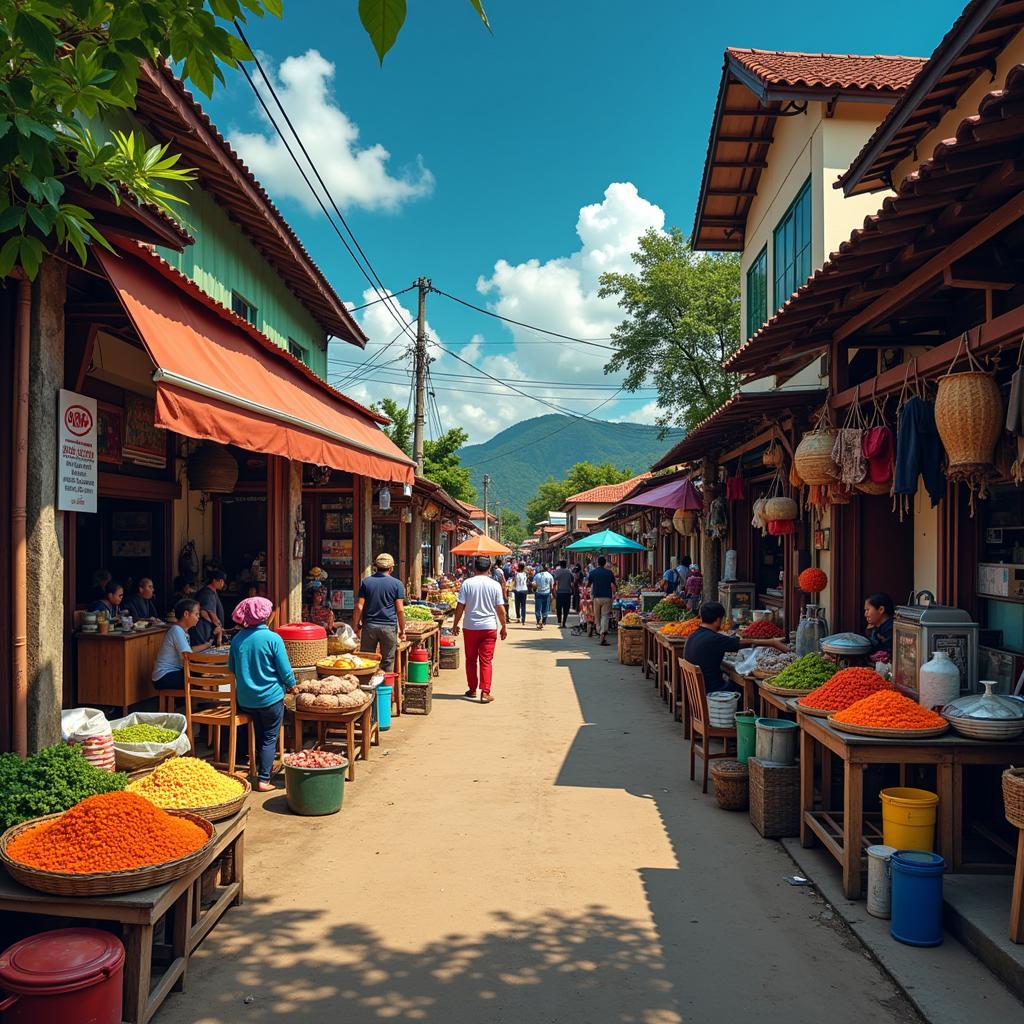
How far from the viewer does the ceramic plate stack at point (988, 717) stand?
15.9 ft

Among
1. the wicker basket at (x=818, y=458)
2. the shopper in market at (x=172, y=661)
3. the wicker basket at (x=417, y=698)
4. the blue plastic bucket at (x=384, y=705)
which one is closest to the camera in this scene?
the wicker basket at (x=818, y=458)

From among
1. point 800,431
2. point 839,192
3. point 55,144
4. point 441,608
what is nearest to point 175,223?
point 55,144

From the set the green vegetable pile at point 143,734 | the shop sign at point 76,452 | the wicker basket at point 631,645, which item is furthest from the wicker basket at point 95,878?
the wicker basket at point 631,645

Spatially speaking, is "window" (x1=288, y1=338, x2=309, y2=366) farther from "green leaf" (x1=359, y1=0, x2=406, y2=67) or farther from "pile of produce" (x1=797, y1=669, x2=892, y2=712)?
"green leaf" (x1=359, y1=0, x2=406, y2=67)

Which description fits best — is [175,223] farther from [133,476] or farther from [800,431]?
[800,431]

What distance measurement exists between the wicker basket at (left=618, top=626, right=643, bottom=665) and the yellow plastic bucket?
36.7ft

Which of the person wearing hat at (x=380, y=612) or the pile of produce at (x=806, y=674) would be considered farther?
the person wearing hat at (x=380, y=612)

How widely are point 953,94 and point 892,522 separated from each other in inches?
162

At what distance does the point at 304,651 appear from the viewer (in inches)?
350

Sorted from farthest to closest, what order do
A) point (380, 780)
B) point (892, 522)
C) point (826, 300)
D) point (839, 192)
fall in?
point (839, 192) < point (892, 522) < point (380, 780) < point (826, 300)

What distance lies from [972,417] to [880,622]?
2.88 m

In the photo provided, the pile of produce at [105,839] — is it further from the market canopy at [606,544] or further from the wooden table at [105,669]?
the market canopy at [606,544]

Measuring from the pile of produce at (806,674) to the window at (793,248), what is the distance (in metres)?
5.99

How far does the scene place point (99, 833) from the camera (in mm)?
3791
